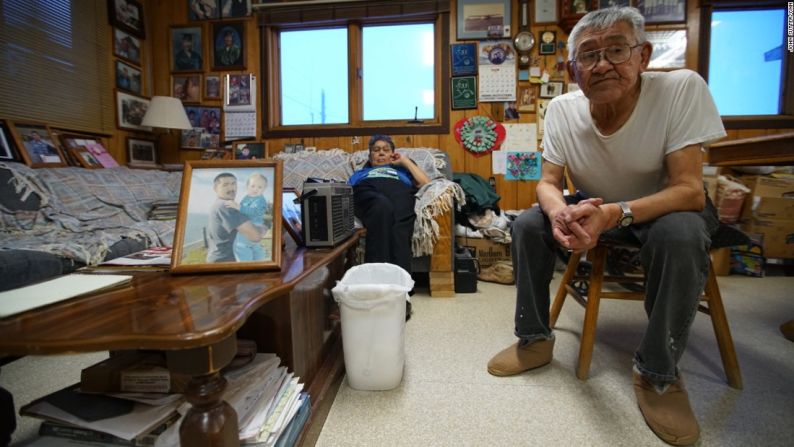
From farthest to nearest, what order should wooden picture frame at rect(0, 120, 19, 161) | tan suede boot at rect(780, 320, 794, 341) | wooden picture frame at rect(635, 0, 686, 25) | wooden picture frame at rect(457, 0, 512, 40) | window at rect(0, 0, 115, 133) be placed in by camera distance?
wooden picture frame at rect(457, 0, 512, 40)
wooden picture frame at rect(635, 0, 686, 25)
window at rect(0, 0, 115, 133)
wooden picture frame at rect(0, 120, 19, 161)
tan suede boot at rect(780, 320, 794, 341)

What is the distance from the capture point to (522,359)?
1.22 metres

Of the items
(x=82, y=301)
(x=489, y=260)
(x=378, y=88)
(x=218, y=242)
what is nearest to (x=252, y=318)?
(x=218, y=242)

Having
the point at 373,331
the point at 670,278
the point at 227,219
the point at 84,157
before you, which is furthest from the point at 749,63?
the point at 84,157

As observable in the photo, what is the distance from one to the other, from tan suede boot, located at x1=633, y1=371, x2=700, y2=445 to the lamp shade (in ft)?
10.6

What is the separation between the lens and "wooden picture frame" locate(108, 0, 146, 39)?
2.87 meters

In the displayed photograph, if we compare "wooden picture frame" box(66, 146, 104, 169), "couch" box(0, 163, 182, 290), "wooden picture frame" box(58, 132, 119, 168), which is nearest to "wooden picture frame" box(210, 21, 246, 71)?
"wooden picture frame" box(58, 132, 119, 168)

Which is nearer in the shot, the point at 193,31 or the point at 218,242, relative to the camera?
the point at 218,242

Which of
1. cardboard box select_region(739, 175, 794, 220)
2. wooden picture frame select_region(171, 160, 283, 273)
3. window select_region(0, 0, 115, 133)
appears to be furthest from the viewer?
cardboard box select_region(739, 175, 794, 220)

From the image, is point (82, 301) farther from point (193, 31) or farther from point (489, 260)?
point (193, 31)

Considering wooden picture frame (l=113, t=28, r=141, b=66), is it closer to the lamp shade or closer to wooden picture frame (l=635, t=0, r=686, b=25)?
the lamp shade

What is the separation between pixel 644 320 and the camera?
168 cm

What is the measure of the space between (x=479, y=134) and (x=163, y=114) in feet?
8.05

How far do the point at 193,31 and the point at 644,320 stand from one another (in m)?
3.82

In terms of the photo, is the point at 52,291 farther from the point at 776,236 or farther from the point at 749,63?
the point at 749,63
